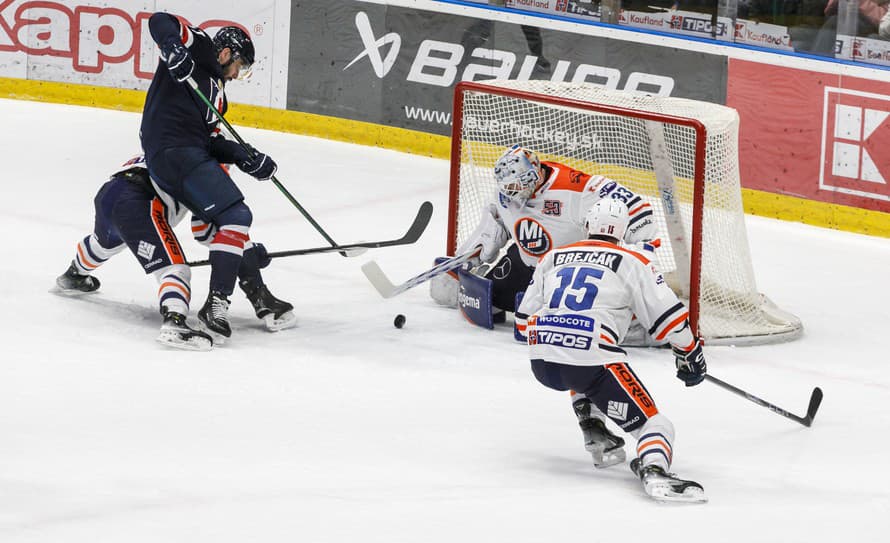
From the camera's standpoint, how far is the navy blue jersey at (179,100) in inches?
221

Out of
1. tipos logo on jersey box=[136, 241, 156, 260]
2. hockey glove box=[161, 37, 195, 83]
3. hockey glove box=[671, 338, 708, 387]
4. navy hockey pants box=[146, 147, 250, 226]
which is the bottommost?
tipos logo on jersey box=[136, 241, 156, 260]

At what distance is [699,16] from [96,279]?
375cm

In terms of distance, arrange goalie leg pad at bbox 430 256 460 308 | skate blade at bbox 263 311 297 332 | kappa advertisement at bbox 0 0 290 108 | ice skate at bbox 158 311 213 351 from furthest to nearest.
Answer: kappa advertisement at bbox 0 0 290 108 → goalie leg pad at bbox 430 256 460 308 → skate blade at bbox 263 311 297 332 → ice skate at bbox 158 311 213 351

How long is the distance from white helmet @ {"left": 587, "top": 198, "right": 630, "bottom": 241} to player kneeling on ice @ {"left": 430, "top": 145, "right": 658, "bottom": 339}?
123 centimetres

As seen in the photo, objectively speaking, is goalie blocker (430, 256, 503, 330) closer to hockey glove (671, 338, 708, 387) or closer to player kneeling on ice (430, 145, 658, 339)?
player kneeling on ice (430, 145, 658, 339)

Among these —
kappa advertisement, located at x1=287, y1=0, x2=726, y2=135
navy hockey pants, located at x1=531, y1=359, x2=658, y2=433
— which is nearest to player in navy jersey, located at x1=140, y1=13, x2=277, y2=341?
navy hockey pants, located at x1=531, y1=359, x2=658, y2=433

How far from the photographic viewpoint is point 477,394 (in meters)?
5.12

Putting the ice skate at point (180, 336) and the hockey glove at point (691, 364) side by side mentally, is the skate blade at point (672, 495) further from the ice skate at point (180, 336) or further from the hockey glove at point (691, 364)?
the ice skate at point (180, 336)

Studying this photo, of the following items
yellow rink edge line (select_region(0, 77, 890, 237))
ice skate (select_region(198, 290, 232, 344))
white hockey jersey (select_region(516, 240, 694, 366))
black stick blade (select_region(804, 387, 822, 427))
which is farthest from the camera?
yellow rink edge line (select_region(0, 77, 890, 237))

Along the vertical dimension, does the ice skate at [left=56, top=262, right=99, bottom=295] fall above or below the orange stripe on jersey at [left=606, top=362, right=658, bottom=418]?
below

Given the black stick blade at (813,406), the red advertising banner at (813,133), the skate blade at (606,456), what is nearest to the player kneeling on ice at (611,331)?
the skate blade at (606,456)

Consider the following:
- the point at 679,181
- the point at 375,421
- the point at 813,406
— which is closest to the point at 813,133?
the point at 679,181

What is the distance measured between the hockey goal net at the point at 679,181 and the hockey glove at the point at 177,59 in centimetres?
134

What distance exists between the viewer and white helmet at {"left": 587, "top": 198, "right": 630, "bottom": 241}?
4242mm
